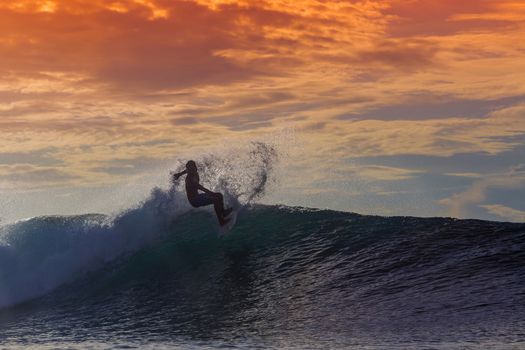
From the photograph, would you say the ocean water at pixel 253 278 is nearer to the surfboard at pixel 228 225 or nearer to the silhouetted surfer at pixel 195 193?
the surfboard at pixel 228 225

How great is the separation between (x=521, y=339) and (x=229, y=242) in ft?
34.7

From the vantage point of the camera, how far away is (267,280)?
15.8 meters

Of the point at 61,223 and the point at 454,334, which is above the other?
the point at 61,223

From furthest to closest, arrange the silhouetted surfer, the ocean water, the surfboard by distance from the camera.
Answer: the surfboard < the silhouetted surfer < the ocean water

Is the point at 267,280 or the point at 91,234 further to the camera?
the point at 91,234

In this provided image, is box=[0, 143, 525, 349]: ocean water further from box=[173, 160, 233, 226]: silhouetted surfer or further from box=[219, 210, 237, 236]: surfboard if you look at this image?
box=[173, 160, 233, 226]: silhouetted surfer

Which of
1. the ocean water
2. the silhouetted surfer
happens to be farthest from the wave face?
the silhouetted surfer

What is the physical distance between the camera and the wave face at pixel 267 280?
37.9 feet

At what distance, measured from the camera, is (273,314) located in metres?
13.1

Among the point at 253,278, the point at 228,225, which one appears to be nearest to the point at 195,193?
the point at 228,225

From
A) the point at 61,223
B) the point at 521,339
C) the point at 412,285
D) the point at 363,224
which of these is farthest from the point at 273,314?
the point at 61,223

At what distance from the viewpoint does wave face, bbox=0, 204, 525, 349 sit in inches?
455

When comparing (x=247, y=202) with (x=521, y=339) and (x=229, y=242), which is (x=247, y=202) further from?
(x=521, y=339)

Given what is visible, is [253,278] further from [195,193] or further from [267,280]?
[195,193]
